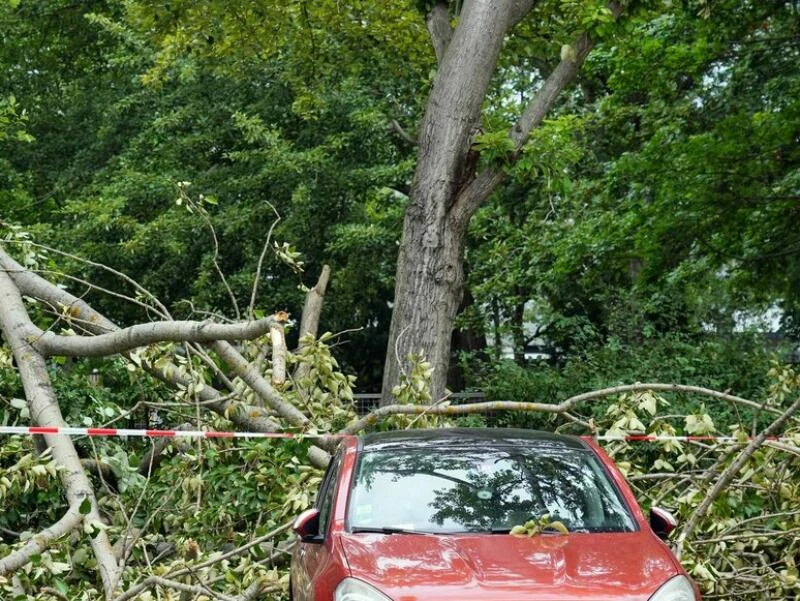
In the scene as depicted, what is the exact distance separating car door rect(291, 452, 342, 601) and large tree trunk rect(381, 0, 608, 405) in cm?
382

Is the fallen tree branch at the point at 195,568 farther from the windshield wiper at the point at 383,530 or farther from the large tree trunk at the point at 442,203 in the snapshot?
the large tree trunk at the point at 442,203

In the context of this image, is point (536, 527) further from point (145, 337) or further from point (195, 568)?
point (145, 337)

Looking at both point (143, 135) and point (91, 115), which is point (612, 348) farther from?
point (91, 115)

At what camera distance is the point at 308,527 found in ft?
18.3

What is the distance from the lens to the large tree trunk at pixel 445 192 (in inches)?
408

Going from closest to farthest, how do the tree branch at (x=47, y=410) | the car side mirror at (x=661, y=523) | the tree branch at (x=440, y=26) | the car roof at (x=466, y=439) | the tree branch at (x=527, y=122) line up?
the car side mirror at (x=661, y=523)
the car roof at (x=466, y=439)
the tree branch at (x=47, y=410)
the tree branch at (x=527, y=122)
the tree branch at (x=440, y=26)

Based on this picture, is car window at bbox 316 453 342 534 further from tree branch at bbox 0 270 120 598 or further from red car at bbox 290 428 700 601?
tree branch at bbox 0 270 120 598

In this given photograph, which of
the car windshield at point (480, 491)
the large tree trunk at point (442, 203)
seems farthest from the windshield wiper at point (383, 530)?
the large tree trunk at point (442, 203)

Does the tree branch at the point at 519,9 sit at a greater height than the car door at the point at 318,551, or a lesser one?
greater

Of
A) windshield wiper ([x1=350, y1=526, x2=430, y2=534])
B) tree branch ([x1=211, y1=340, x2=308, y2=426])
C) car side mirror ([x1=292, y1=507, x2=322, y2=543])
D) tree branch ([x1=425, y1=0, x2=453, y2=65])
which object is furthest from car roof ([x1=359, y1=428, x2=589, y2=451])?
tree branch ([x1=425, y1=0, x2=453, y2=65])

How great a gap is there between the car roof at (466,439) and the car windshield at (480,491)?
0.15ft

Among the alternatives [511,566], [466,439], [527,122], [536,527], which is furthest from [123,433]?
[527,122]

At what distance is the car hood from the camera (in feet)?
15.2

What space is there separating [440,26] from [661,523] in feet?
23.3
